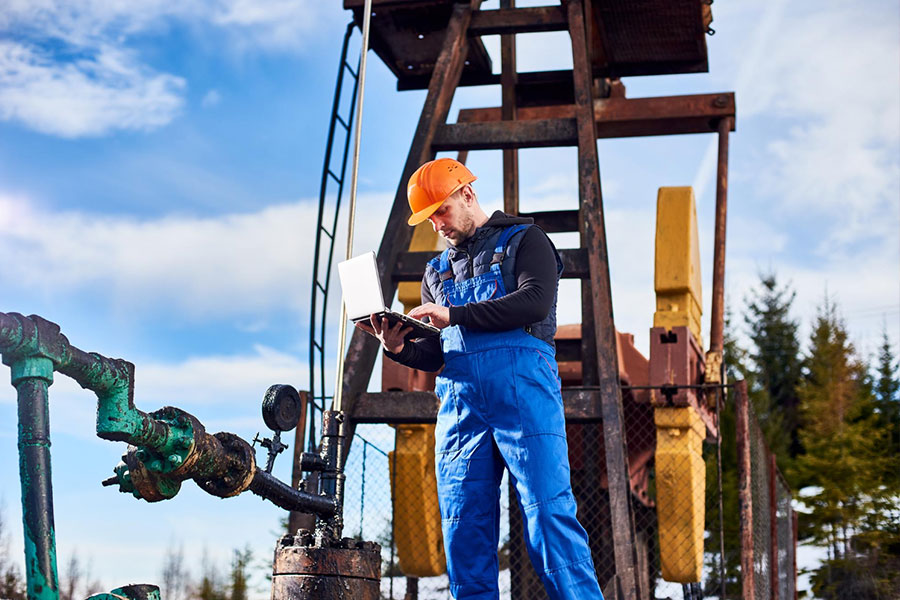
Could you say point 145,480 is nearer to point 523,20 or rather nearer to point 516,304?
point 516,304

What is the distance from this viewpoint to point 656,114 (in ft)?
32.0

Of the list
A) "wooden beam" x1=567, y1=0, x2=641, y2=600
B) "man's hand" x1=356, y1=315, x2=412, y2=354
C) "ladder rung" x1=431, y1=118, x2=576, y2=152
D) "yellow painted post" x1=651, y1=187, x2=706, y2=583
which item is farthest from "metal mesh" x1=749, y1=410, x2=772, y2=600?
"man's hand" x1=356, y1=315, x2=412, y2=354

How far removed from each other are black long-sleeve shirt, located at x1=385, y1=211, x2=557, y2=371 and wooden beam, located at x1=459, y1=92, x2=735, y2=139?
5310 mm

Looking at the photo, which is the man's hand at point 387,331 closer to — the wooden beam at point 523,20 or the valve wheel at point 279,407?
the valve wheel at point 279,407

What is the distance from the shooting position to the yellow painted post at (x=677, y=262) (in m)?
8.27

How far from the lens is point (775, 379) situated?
157 ft

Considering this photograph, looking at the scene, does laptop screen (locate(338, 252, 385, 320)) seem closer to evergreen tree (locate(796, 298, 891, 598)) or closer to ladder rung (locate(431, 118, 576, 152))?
ladder rung (locate(431, 118, 576, 152))

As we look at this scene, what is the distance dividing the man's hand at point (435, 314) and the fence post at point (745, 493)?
11.7 ft

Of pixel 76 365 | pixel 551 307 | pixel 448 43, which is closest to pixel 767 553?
pixel 448 43

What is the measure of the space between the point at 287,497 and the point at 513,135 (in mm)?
4107

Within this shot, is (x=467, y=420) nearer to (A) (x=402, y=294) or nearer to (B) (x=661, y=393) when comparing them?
(B) (x=661, y=393)

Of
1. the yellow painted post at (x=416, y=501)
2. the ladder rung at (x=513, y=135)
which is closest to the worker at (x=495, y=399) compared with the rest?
the ladder rung at (x=513, y=135)

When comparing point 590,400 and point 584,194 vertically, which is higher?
point 584,194

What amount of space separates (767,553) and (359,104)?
612cm
